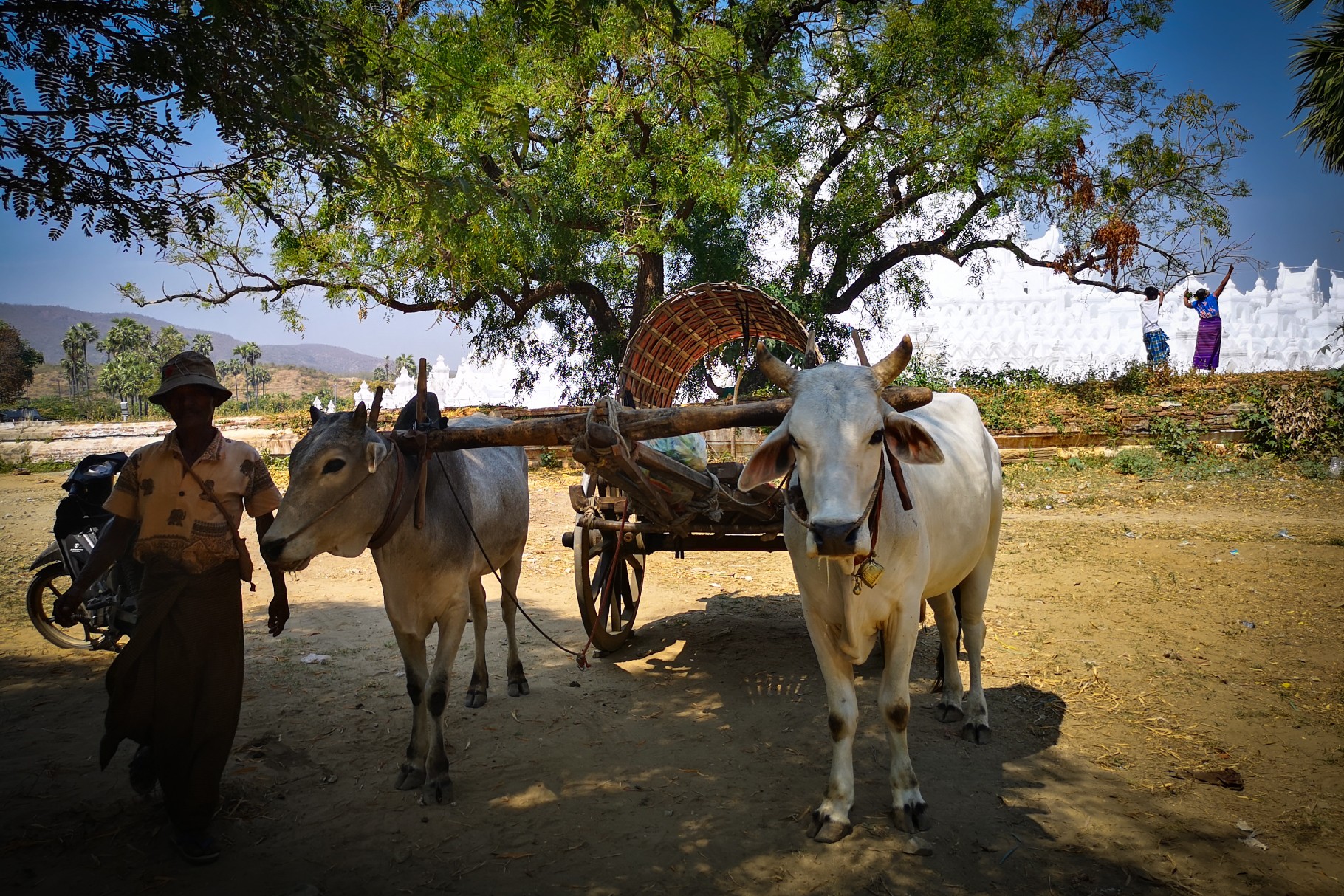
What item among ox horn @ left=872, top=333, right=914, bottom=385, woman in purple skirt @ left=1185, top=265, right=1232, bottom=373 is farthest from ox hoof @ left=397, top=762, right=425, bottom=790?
woman in purple skirt @ left=1185, top=265, right=1232, bottom=373

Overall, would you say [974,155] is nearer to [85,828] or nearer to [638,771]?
[638,771]

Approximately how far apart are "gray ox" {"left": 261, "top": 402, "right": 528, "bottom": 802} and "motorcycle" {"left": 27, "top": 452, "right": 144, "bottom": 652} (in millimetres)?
2452

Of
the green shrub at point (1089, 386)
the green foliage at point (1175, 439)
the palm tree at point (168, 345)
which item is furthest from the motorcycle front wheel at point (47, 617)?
the palm tree at point (168, 345)

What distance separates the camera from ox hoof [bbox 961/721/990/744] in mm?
3996

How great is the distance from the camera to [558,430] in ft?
11.2

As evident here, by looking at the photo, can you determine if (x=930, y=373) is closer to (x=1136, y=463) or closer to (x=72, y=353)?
(x=1136, y=463)

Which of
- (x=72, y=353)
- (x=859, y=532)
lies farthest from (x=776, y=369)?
(x=72, y=353)

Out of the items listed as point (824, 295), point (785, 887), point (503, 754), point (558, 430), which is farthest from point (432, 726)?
point (824, 295)

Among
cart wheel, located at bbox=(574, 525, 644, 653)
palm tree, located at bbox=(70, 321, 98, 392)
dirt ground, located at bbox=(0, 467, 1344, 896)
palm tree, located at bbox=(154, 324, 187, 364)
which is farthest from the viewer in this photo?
palm tree, located at bbox=(154, 324, 187, 364)

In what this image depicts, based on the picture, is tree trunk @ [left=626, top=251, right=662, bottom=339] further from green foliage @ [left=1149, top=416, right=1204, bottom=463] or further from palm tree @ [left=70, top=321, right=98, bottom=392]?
palm tree @ [left=70, top=321, right=98, bottom=392]

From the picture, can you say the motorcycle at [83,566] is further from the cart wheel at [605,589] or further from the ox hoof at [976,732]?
the ox hoof at [976,732]

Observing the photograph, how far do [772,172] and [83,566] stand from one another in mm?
10000

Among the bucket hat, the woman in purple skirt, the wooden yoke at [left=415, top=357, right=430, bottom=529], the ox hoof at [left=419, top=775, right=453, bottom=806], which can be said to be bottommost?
the ox hoof at [left=419, top=775, right=453, bottom=806]

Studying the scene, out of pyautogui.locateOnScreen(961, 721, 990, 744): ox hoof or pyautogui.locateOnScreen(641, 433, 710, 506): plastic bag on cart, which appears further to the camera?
pyautogui.locateOnScreen(641, 433, 710, 506): plastic bag on cart
